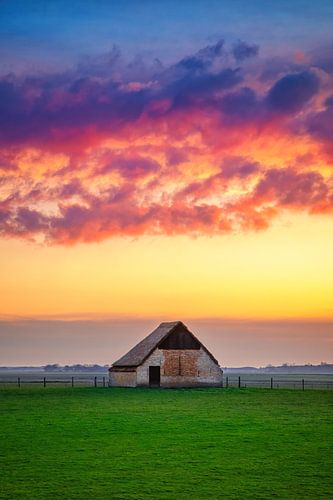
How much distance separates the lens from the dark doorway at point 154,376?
65.5 metres

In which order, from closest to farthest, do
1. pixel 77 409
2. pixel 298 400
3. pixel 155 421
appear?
pixel 155 421, pixel 77 409, pixel 298 400

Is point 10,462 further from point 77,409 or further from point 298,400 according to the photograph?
point 298,400

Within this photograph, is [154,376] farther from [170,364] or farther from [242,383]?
[242,383]

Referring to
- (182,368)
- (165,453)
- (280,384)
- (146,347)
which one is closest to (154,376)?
(182,368)

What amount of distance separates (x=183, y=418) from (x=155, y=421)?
6.53ft

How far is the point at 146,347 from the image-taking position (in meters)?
67.9

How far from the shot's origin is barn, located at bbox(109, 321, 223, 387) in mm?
65500

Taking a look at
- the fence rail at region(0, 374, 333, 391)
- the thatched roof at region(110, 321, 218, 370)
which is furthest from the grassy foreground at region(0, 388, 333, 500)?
the thatched roof at region(110, 321, 218, 370)

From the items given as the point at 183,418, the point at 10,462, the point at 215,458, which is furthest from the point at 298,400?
the point at 10,462

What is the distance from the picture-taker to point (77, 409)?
3862 centimetres

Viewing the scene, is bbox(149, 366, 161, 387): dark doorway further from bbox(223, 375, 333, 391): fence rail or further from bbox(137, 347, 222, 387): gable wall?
bbox(223, 375, 333, 391): fence rail

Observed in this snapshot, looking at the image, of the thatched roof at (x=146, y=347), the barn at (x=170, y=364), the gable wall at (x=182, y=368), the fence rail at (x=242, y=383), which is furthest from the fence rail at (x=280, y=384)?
the thatched roof at (x=146, y=347)

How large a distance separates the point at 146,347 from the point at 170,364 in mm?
3132

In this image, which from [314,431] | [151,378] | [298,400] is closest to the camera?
[314,431]
